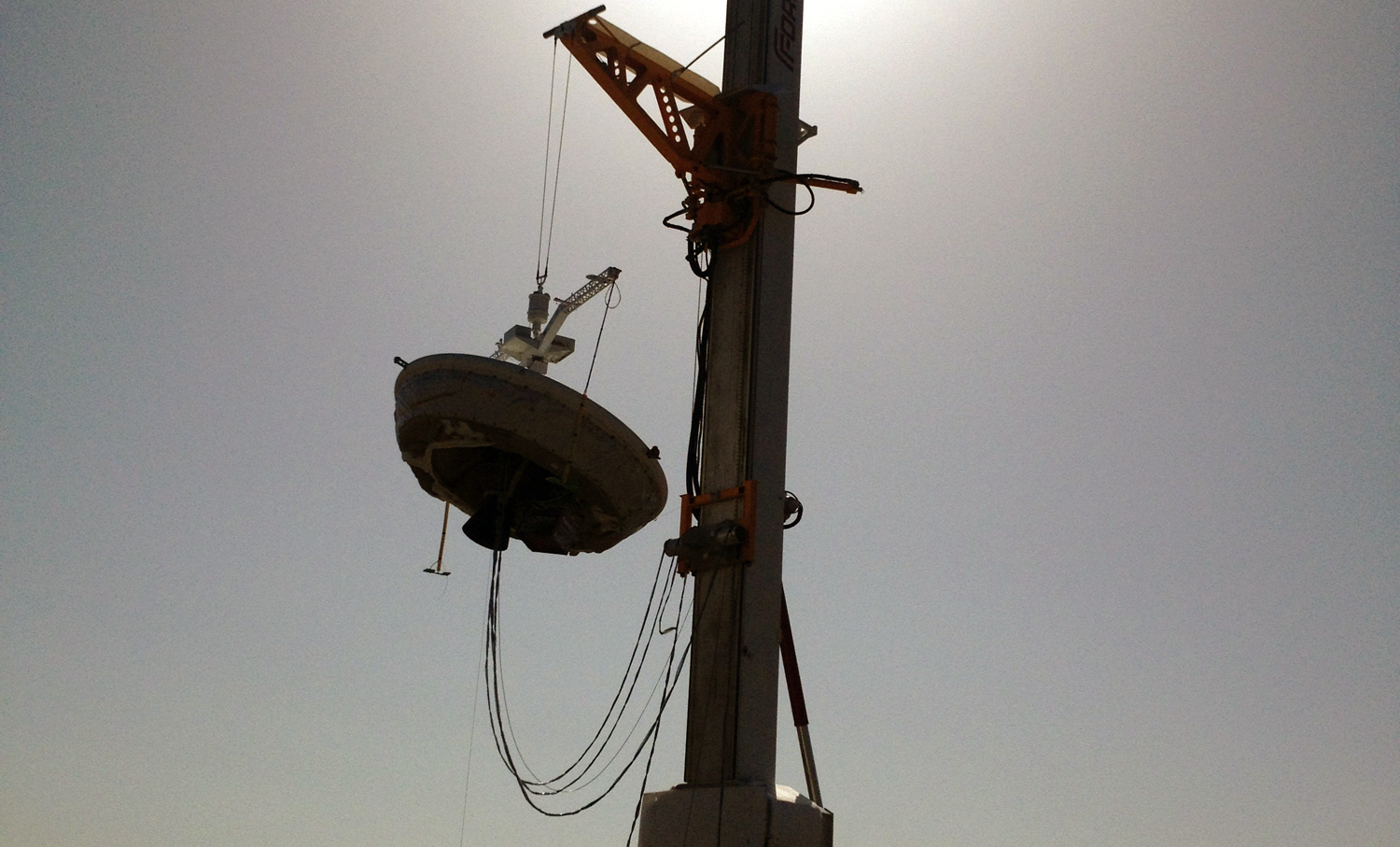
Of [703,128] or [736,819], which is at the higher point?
[703,128]

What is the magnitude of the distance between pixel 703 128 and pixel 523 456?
4504 millimetres

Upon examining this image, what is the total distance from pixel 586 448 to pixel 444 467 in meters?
1.96

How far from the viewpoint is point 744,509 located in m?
15.3

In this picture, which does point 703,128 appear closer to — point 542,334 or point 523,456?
point 523,456

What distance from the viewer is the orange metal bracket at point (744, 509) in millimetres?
15133

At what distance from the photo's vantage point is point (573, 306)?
238 feet

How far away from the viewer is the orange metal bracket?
1513 centimetres

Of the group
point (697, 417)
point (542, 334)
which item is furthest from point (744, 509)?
point (542, 334)

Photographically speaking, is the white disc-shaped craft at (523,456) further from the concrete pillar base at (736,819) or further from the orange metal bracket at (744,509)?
the concrete pillar base at (736,819)

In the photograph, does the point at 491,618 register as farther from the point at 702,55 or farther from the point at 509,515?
the point at 702,55

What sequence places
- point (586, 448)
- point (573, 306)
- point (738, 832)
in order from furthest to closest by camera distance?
point (573, 306) → point (586, 448) → point (738, 832)

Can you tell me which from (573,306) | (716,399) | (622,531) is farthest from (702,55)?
(573,306)

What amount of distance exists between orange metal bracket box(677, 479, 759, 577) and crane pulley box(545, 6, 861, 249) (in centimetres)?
297

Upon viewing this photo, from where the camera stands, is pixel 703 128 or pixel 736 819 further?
pixel 703 128
